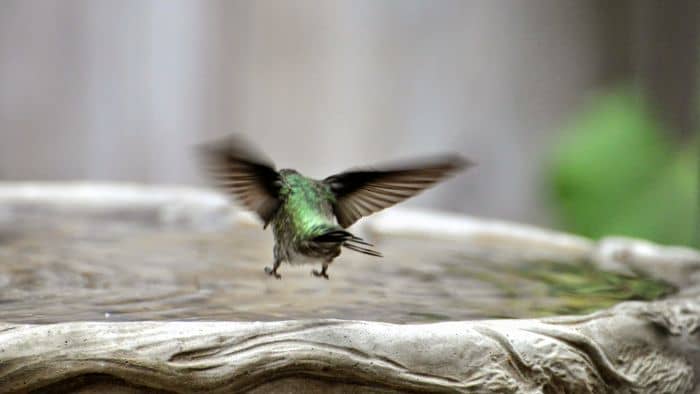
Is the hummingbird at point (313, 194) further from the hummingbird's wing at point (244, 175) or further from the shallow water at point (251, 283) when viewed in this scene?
the shallow water at point (251, 283)

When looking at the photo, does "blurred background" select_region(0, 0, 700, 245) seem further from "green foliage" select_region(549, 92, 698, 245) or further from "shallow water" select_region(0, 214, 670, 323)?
"shallow water" select_region(0, 214, 670, 323)

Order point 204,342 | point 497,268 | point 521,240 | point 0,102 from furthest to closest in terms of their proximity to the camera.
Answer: point 0,102, point 521,240, point 497,268, point 204,342

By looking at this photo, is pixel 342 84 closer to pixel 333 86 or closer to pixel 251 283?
pixel 333 86

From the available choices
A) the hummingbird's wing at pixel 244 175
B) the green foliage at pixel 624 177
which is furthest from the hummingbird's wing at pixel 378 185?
the green foliage at pixel 624 177

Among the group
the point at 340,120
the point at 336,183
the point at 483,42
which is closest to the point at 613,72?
the point at 483,42

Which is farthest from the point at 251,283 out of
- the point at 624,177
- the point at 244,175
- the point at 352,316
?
the point at 624,177

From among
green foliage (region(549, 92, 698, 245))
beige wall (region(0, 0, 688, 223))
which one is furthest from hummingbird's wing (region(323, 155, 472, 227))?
beige wall (region(0, 0, 688, 223))

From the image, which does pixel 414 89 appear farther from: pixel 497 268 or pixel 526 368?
pixel 526 368
